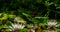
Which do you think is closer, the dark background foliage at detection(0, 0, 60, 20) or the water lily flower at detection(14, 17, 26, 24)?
the water lily flower at detection(14, 17, 26, 24)

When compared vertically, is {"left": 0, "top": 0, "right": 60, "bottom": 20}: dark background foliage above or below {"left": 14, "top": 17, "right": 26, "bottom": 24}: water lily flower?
above

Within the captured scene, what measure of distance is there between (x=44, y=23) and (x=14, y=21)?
0.36m

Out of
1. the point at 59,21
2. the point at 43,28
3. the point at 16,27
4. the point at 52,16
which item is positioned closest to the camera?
the point at 16,27

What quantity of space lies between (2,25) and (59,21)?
0.75m

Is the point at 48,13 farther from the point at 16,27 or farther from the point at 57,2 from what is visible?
the point at 16,27

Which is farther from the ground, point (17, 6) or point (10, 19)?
point (17, 6)

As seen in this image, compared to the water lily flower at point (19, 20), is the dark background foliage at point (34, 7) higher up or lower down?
higher up

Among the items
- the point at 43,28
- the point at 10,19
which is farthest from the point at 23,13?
the point at 43,28

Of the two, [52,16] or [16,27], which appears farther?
[52,16]

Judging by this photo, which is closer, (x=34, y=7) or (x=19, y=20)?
(x=19, y=20)

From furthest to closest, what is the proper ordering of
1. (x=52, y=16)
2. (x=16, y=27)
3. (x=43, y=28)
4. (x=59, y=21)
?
(x=52, y=16) → (x=59, y=21) → (x=43, y=28) → (x=16, y=27)

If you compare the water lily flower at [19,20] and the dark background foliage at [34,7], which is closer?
the water lily flower at [19,20]

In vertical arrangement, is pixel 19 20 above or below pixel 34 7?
below

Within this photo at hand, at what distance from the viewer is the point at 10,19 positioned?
2.65 m
